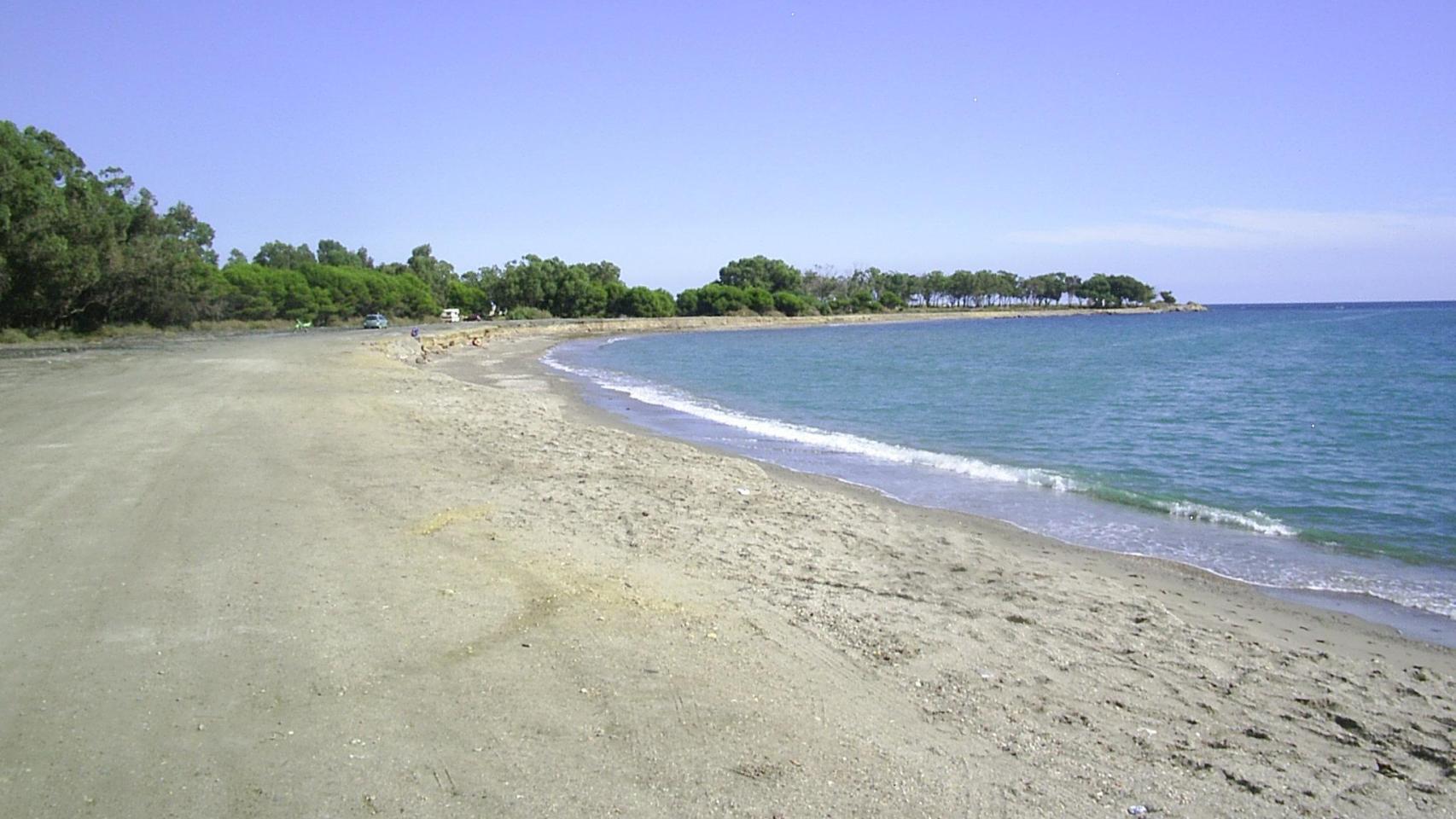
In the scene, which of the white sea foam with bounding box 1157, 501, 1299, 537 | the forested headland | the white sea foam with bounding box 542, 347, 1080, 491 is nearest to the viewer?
the white sea foam with bounding box 1157, 501, 1299, 537

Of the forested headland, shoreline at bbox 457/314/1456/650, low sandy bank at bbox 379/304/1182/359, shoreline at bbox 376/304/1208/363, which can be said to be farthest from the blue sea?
the forested headland

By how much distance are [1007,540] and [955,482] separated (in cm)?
421

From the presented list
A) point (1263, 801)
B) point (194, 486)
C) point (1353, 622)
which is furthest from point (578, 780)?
point (194, 486)

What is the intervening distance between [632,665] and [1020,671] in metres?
2.65

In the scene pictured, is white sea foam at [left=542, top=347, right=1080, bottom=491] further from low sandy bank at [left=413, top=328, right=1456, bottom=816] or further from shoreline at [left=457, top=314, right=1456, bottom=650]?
low sandy bank at [left=413, top=328, right=1456, bottom=816]

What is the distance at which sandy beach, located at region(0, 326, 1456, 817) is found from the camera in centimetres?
471

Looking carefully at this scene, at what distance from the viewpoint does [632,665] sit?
6148 mm

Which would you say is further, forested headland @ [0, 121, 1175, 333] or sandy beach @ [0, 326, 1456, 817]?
forested headland @ [0, 121, 1175, 333]

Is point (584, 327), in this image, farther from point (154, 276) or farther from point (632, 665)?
point (632, 665)

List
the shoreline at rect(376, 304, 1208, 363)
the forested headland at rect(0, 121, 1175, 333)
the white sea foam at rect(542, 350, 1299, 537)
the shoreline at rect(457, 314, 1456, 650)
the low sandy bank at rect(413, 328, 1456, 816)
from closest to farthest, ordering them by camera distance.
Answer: the low sandy bank at rect(413, 328, 1456, 816) → the shoreline at rect(457, 314, 1456, 650) → the white sea foam at rect(542, 350, 1299, 537) → the forested headland at rect(0, 121, 1175, 333) → the shoreline at rect(376, 304, 1208, 363)

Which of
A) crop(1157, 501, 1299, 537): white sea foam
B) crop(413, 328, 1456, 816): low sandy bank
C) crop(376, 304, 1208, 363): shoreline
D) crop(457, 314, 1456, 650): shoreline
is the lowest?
crop(376, 304, 1208, 363): shoreline

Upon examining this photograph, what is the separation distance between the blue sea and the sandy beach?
5.12 feet

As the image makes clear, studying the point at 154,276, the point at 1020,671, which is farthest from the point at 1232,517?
the point at 154,276

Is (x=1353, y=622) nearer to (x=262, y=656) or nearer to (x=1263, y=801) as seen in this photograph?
(x=1263, y=801)
